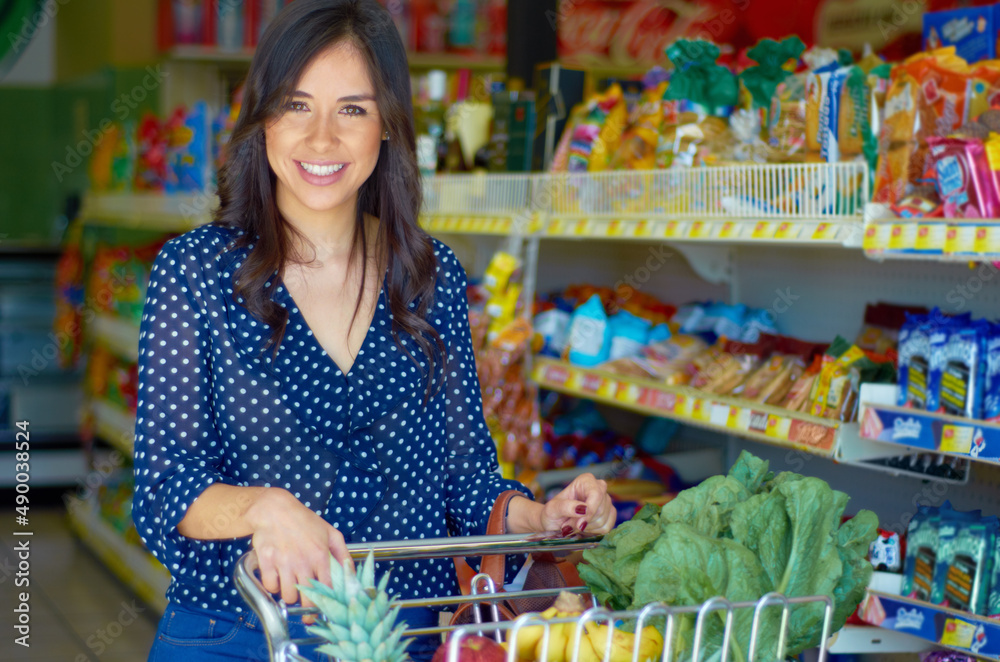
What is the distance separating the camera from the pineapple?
3.74 ft

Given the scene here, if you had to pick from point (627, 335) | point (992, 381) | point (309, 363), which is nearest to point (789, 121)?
point (992, 381)

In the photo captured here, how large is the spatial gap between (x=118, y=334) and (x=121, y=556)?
1024 millimetres

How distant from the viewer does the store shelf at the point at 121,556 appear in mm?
4605

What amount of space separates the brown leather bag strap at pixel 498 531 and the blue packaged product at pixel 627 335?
4.90 ft

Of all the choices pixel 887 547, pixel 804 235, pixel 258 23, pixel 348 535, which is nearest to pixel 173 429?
pixel 348 535

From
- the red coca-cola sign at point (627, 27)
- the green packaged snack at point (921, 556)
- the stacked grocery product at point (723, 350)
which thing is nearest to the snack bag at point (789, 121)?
the stacked grocery product at point (723, 350)

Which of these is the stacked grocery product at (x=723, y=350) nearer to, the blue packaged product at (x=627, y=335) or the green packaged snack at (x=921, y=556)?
the blue packaged product at (x=627, y=335)

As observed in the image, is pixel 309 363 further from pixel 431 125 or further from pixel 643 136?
pixel 431 125

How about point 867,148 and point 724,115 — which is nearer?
Result: point 867,148

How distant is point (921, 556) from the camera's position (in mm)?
2309

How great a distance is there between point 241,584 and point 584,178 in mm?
2033

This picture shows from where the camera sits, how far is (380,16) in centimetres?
175

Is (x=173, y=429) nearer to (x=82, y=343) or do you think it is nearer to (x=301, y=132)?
Result: (x=301, y=132)

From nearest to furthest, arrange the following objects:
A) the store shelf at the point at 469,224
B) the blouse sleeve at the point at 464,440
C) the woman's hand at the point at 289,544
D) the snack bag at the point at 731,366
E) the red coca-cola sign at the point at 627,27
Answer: the woman's hand at the point at 289,544, the blouse sleeve at the point at 464,440, the snack bag at the point at 731,366, the store shelf at the point at 469,224, the red coca-cola sign at the point at 627,27
